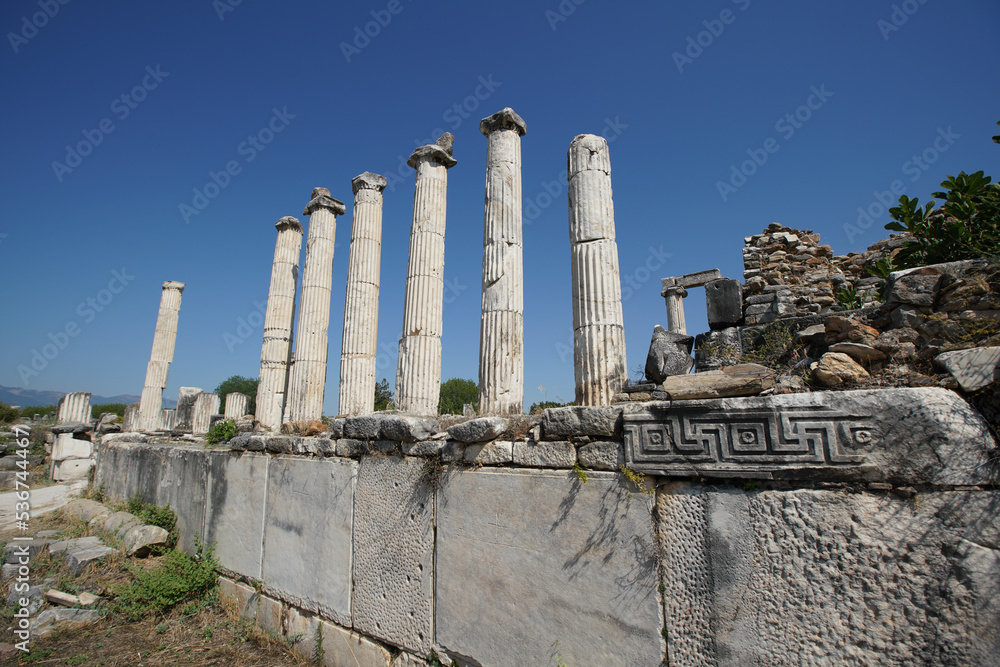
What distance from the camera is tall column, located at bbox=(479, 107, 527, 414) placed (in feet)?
19.6

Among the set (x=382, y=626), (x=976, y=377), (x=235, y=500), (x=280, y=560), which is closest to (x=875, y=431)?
(x=976, y=377)

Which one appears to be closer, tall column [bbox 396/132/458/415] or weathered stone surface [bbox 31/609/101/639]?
weathered stone surface [bbox 31/609/101/639]

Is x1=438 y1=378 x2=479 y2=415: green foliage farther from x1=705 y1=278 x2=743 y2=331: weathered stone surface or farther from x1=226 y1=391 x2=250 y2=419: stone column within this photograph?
x1=705 y1=278 x2=743 y2=331: weathered stone surface

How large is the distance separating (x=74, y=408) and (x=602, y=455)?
800 inches

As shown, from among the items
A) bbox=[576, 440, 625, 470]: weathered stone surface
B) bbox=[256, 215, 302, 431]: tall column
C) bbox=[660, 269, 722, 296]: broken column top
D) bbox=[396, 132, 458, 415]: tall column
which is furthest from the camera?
bbox=[660, 269, 722, 296]: broken column top

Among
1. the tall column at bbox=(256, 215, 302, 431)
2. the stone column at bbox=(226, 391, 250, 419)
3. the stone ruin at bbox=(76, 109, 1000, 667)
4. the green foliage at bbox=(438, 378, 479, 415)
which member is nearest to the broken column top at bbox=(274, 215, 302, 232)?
the tall column at bbox=(256, 215, 302, 431)

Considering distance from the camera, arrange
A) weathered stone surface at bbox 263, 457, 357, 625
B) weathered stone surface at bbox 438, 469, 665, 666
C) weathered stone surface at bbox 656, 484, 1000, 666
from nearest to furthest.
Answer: weathered stone surface at bbox 656, 484, 1000, 666 < weathered stone surface at bbox 438, 469, 665, 666 < weathered stone surface at bbox 263, 457, 357, 625

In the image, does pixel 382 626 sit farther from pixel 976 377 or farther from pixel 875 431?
pixel 976 377

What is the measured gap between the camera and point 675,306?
15.8 metres

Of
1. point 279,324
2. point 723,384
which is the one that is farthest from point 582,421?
point 279,324

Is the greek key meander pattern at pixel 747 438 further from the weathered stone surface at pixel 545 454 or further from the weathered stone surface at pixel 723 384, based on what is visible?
the weathered stone surface at pixel 545 454

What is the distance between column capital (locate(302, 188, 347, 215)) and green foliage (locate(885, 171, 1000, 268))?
10237mm

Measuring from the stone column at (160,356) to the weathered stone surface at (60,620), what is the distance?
11479mm

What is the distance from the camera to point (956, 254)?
15.3 feet
